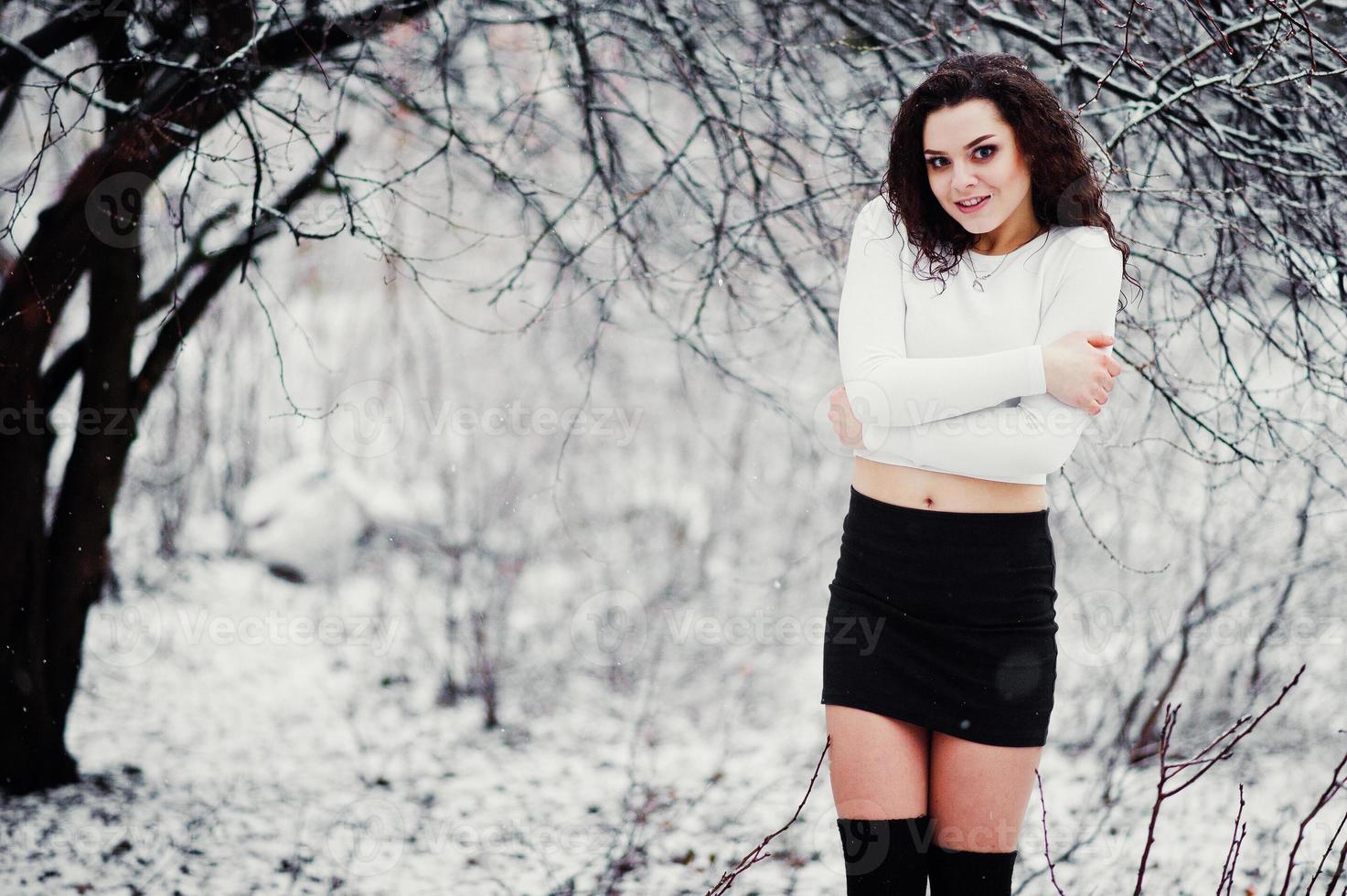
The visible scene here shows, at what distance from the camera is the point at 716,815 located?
4.01m

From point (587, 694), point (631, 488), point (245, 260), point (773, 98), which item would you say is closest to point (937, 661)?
point (773, 98)

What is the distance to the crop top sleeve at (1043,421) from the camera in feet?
5.07

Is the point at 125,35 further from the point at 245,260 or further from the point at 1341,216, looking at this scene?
the point at 1341,216

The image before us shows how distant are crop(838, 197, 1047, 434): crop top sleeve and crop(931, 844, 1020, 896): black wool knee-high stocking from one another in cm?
73

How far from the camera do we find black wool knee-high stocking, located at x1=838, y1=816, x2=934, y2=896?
161 cm

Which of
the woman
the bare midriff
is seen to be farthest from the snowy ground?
the bare midriff

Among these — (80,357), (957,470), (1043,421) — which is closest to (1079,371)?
(1043,421)

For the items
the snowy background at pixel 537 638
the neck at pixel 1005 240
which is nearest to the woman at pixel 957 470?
the neck at pixel 1005 240

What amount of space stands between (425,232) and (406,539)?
3.13m

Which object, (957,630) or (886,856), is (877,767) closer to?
(886,856)

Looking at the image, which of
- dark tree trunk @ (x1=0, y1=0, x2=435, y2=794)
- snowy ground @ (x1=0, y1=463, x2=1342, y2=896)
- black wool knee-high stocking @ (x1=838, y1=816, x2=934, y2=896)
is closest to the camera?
black wool knee-high stocking @ (x1=838, y1=816, x2=934, y2=896)

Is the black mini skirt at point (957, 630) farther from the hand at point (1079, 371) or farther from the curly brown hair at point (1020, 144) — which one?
the curly brown hair at point (1020, 144)

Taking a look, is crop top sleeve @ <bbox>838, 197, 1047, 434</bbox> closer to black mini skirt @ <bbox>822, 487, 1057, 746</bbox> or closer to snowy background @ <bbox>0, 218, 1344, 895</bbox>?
black mini skirt @ <bbox>822, 487, 1057, 746</bbox>

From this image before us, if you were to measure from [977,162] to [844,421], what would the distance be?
1.53 ft
